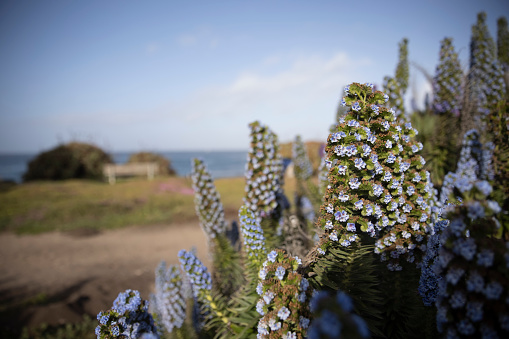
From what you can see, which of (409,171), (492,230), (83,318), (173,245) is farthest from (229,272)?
(173,245)

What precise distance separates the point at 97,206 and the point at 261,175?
47.8 feet

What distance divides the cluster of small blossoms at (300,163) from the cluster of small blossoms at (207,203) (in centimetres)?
140

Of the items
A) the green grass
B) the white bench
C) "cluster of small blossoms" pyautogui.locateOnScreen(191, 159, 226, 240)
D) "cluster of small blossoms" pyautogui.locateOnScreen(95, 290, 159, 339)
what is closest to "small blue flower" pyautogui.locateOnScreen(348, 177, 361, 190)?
"cluster of small blossoms" pyautogui.locateOnScreen(95, 290, 159, 339)

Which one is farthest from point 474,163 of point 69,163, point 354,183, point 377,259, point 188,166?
Answer: point 188,166

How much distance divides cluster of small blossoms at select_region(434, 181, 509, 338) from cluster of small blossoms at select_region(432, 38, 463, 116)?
8.74 ft

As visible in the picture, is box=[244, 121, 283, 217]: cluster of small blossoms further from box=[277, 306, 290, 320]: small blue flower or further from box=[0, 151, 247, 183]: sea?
box=[277, 306, 290, 320]: small blue flower

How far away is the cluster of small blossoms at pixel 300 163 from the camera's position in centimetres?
379

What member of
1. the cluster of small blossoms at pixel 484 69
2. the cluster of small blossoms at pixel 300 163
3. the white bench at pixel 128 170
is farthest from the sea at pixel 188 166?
the white bench at pixel 128 170

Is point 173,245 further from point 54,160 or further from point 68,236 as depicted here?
point 54,160

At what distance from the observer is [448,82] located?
9.98 feet

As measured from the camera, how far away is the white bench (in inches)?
903

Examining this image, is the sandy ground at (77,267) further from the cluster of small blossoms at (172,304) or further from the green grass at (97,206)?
the cluster of small blossoms at (172,304)

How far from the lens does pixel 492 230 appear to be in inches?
30.7

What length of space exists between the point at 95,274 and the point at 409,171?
28.0ft
